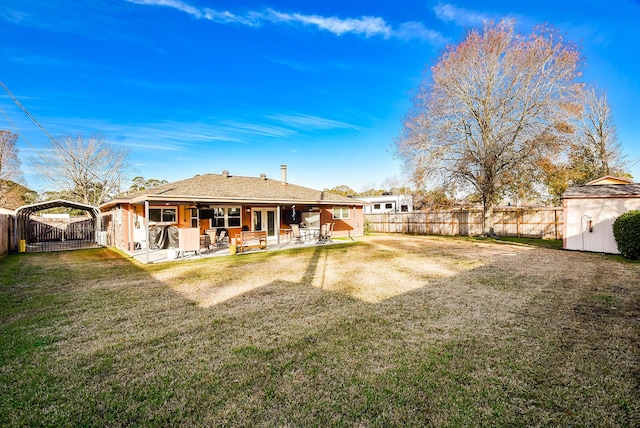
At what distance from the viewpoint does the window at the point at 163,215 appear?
1445cm

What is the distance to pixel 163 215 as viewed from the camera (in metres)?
14.8

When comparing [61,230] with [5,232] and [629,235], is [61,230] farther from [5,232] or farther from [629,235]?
[629,235]

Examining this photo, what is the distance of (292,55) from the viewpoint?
Result: 16078 millimetres

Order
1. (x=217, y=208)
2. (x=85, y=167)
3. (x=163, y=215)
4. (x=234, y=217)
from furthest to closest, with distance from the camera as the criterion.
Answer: (x=85, y=167) < (x=234, y=217) < (x=217, y=208) < (x=163, y=215)

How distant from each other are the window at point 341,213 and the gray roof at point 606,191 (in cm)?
1216

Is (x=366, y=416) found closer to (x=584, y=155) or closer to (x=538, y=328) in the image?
(x=538, y=328)

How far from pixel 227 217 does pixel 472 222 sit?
17.2 m

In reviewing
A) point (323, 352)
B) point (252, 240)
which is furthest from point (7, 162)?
point (323, 352)

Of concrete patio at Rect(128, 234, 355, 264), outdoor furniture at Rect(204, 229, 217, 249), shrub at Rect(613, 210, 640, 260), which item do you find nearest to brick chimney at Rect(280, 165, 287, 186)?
concrete patio at Rect(128, 234, 355, 264)

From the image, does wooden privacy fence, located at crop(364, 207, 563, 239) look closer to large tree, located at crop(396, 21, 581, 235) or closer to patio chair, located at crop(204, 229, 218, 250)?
large tree, located at crop(396, 21, 581, 235)

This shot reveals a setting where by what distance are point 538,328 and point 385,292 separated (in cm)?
279

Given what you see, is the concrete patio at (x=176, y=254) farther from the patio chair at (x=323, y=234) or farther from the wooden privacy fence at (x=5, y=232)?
the wooden privacy fence at (x=5, y=232)

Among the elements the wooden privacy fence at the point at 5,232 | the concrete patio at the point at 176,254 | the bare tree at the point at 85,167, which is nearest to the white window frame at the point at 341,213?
the concrete patio at the point at 176,254

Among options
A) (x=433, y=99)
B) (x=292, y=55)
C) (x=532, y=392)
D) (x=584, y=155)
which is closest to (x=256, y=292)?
(x=532, y=392)
